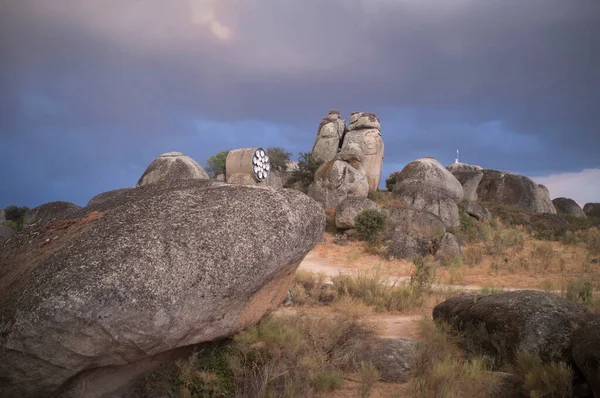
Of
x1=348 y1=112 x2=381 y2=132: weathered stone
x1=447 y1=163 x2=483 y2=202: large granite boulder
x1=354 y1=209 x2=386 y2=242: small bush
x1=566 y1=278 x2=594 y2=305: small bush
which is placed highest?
x1=348 y1=112 x2=381 y2=132: weathered stone

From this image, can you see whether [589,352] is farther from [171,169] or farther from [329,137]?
[329,137]

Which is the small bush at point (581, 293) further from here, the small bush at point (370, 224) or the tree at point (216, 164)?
the tree at point (216, 164)

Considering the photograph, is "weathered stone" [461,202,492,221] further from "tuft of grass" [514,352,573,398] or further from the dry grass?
"tuft of grass" [514,352,573,398]

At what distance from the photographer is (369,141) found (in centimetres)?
3219

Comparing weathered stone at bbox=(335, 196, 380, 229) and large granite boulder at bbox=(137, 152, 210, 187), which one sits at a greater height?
large granite boulder at bbox=(137, 152, 210, 187)

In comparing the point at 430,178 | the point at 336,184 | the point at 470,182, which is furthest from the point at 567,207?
the point at 336,184

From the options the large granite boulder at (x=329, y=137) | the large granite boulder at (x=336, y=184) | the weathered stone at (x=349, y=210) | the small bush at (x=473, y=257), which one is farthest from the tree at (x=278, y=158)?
the small bush at (x=473, y=257)

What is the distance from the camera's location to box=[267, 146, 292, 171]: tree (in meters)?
37.5

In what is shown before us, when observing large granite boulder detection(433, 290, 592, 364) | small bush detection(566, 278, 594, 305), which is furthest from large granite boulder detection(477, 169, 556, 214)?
large granite boulder detection(433, 290, 592, 364)

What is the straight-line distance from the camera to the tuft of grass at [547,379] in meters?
4.84

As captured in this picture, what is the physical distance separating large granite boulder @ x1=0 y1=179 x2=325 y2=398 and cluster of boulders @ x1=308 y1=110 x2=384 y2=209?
19.8 metres

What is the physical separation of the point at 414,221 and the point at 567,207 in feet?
74.4

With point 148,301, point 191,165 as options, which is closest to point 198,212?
point 148,301

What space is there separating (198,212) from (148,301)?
4.09 ft
